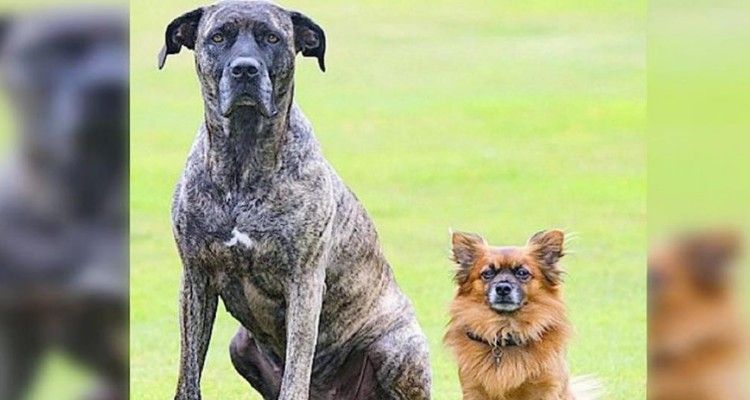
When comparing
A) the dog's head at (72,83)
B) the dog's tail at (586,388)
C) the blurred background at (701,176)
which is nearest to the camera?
the dog's head at (72,83)

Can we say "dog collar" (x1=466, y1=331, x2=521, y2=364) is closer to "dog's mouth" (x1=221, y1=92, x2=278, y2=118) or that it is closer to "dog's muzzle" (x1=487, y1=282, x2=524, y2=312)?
"dog's muzzle" (x1=487, y1=282, x2=524, y2=312)

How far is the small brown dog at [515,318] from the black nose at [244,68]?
109 centimetres

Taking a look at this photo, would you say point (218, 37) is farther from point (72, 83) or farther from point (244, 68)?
point (72, 83)

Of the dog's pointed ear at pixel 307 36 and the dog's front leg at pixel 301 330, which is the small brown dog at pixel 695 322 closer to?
the dog's front leg at pixel 301 330

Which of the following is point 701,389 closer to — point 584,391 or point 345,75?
point 584,391

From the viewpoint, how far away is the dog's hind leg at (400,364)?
360cm

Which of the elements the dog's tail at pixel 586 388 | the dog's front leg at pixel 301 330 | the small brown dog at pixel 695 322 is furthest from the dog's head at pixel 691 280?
the dog's tail at pixel 586 388

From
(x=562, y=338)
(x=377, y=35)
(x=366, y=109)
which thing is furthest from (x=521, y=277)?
(x=366, y=109)

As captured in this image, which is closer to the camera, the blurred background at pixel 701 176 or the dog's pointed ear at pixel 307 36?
the blurred background at pixel 701 176

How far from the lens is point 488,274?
381cm

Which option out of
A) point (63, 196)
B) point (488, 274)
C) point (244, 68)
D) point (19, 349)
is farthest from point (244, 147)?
point (488, 274)

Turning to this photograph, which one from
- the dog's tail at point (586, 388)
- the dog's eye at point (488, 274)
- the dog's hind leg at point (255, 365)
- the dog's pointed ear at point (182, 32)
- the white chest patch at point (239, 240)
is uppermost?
the dog's pointed ear at point (182, 32)

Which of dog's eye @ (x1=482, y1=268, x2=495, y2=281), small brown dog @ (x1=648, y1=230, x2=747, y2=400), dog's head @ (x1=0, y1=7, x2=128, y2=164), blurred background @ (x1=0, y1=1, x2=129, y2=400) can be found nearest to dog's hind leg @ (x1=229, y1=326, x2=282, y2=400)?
dog's eye @ (x1=482, y1=268, x2=495, y2=281)

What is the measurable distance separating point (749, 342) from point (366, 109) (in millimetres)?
2979
